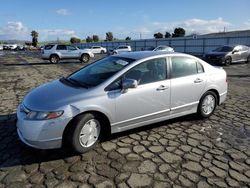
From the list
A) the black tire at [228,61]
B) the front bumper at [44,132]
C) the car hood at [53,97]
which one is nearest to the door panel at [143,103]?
the car hood at [53,97]

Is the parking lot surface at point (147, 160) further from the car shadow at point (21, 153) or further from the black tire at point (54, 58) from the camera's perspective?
the black tire at point (54, 58)

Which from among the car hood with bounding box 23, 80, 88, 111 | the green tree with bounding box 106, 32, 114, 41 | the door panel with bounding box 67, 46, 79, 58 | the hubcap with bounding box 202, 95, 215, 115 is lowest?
the hubcap with bounding box 202, 95, 215, 115

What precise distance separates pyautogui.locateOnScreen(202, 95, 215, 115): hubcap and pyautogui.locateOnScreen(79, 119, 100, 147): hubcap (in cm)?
267

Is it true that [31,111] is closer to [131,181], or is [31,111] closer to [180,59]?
[131,181]

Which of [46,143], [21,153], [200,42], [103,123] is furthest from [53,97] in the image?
→ [200,42]

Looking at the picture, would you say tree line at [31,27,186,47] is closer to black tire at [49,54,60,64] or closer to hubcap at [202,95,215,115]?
black tire at [49,54,60,64]

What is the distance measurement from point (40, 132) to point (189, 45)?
33025 millimetres

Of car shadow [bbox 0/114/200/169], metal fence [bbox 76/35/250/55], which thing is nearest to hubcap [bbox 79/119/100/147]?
car shadow [bbox 0/114/200/169]

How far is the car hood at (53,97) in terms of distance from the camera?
3941 millimetres

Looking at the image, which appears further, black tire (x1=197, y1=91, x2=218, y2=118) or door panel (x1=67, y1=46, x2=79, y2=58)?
door panel (x1=67, y1=46, x2=79, y2=58)

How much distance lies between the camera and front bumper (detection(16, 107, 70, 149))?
3.80 meters

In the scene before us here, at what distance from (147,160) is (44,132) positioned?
1.60 metres

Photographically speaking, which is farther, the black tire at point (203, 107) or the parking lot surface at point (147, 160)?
the black tire at point (203, 107)

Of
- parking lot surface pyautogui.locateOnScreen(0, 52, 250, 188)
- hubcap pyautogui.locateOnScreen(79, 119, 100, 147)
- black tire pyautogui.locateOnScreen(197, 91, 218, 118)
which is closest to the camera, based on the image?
parking lot surface pyautogui.locateOnScreen(0, 52, 250, 188)
